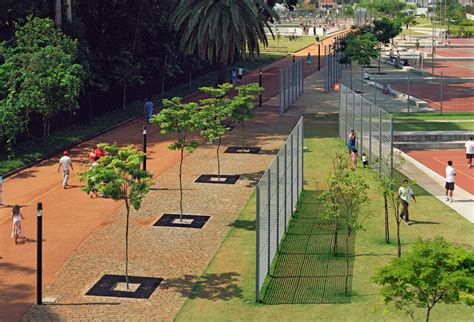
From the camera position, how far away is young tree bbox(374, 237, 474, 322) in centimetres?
1616

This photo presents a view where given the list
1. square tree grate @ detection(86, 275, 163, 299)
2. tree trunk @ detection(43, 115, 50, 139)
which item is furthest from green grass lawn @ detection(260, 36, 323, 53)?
square tree grate @ detection(86, 275, 163, 299)

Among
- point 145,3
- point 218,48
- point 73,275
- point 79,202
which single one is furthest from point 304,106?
point 73,275

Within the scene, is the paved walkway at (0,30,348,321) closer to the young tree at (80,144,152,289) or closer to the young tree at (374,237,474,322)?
the young tree at (80,144,152,289)

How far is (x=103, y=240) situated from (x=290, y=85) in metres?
36.9

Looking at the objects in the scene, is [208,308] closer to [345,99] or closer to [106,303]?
[106,303]

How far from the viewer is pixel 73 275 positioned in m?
25.4

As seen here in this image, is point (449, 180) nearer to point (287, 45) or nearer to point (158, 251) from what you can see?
point (158, 251)

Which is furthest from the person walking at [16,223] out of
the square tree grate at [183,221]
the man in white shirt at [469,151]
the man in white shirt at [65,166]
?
the man in white shirt at [469,151]

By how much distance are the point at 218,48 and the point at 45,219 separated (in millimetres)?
31806

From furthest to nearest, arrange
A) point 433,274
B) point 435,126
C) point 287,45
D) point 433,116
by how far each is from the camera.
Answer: point 287,45 < point 433,116 < point 435,126 < point 433,274

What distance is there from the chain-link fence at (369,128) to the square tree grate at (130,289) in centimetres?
1200

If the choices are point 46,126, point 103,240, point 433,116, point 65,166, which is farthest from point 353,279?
point 433,116

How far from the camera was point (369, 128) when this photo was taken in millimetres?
39594

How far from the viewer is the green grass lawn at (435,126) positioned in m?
50.2
